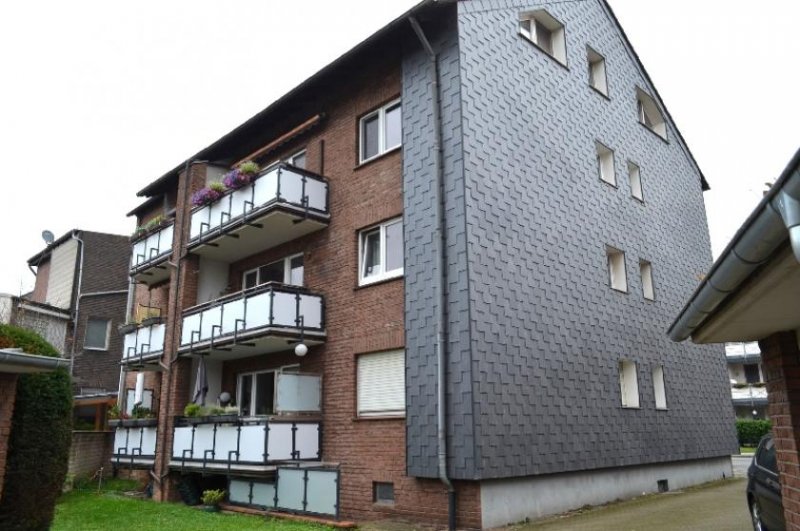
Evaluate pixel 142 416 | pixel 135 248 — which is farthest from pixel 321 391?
pixel 135 248

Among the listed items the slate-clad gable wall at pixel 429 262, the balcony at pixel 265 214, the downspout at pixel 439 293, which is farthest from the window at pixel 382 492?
the balcony at pixel 265 214

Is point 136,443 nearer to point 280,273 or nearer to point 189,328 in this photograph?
point 189,328

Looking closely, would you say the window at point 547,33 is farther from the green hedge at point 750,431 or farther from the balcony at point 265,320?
the green hedge at point 750,431

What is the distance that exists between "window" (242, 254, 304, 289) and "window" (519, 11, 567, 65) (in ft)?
25.7

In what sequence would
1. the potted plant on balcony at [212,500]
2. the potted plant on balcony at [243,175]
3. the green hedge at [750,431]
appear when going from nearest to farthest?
the potted plant on balcony at [212,500] < the potted plant on balcony at [243,175] < the green hedge at [750,431]

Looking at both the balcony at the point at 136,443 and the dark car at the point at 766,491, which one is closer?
the dark car at the point at 766,491


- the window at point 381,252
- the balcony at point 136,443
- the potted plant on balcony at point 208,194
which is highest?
the potted plant on balcony at point 208,194

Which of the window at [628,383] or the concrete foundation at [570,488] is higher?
the window at [628,383]

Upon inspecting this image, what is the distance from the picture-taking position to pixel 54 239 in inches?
1256

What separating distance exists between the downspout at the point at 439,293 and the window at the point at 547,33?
366 centimetres

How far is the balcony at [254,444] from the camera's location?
1336 centimetres

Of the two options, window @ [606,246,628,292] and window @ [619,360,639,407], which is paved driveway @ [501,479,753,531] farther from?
window @ [606,246,628,292]

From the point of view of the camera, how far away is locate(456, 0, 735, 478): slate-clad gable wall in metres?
12.1

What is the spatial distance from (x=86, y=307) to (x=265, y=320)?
Result: 1818 cm
